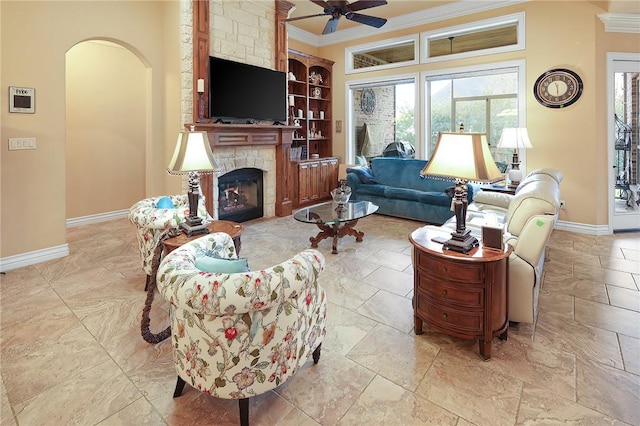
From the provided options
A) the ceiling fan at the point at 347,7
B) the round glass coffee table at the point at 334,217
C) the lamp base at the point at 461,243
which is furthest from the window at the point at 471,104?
the lamp base at the point at 461,243

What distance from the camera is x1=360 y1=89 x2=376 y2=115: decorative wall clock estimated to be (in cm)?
779

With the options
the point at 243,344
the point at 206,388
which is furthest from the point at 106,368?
the point at 243,344

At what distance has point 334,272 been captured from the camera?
11.4 feet

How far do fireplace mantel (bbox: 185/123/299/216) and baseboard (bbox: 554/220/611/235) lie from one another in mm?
4102

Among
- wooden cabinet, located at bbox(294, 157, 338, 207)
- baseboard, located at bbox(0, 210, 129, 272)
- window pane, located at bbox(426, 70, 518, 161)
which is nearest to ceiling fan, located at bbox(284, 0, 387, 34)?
window pane, located at bbox(426, 70, 518, 161)

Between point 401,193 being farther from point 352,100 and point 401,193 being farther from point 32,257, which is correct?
point 32,257

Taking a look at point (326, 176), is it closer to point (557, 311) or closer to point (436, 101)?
point (436, 101)

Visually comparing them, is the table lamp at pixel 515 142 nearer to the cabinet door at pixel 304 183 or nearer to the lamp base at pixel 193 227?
the cabinet door at pixel 304 183

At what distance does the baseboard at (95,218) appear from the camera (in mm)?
5242

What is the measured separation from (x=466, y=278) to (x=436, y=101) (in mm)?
5370

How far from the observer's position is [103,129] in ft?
18.0

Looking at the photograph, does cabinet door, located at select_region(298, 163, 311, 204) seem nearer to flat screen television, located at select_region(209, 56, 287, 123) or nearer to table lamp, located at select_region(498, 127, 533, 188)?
flat screen television, located at select_region(209, 56, 287, 123)

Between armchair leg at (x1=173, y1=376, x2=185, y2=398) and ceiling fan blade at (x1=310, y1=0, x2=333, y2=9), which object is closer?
armchair leg at (x1=173, y1=376, x2=185, y2=398)

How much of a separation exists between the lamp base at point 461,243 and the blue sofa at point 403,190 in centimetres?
289
